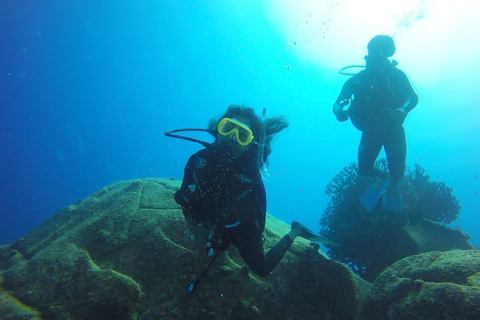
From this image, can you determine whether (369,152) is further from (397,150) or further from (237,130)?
(237,130)

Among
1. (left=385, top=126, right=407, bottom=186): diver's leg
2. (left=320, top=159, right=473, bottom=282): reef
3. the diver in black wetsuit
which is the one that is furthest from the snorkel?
(left=320, top=159, right=473, bottom=282): reef

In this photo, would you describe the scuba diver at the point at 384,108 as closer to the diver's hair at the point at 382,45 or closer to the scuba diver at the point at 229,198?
the diver's hair at the point at 382,45

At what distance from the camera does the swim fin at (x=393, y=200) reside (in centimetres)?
566

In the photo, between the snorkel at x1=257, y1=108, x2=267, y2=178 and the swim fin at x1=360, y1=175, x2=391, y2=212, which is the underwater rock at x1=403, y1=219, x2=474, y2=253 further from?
the snorkel at x1=257, y1=108, x2=267, y2=178

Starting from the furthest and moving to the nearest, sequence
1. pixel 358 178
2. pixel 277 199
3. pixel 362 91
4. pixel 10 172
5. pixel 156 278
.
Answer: pixel 277 199 → pixel 10 172 → pixel 358 178 → pixel 362 91 → pixel 156 278

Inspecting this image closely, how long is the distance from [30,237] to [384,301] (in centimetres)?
642

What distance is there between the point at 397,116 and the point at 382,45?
184 cm

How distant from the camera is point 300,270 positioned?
366cm

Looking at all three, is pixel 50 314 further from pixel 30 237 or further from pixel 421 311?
pixel 421 311

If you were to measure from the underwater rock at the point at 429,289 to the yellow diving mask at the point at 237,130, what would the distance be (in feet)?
8.91

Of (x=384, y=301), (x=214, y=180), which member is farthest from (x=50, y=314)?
(x=384, y=301)

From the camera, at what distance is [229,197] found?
311 cm

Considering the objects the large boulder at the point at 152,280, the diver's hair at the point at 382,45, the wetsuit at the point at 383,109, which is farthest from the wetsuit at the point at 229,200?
the diver's hair at the point at 382,45

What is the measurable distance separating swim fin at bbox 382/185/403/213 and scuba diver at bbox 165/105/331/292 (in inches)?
142
